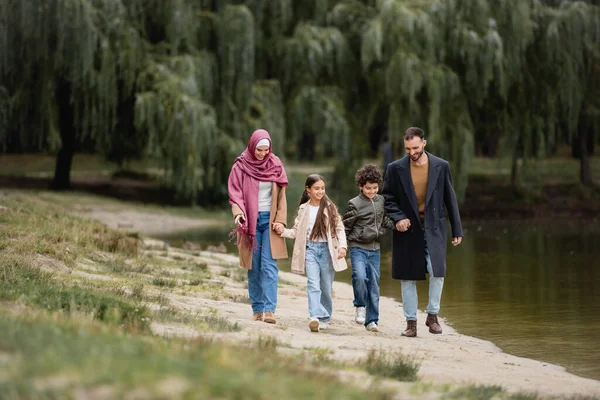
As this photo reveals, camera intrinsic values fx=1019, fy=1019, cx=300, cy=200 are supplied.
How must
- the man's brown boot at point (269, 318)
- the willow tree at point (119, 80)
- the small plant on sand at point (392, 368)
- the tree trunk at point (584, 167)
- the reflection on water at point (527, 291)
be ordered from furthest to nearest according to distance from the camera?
the tree trunk at point (584, 167)
the willow tree at point (119, 80)
the reflection on water at point (527, 291)
the man's brown boot at point (269, 318)
the small plant on sand at point (392, 368)

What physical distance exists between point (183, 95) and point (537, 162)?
11.2 meters

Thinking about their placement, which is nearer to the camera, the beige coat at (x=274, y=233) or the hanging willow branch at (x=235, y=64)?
the beige coat at (x=274, y=233)

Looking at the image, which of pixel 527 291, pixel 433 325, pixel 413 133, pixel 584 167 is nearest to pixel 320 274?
pixel 433 325

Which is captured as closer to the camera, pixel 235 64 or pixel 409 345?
pixel 409 345

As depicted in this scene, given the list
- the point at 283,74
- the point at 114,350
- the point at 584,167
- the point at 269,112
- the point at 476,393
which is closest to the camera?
the point at 114,350

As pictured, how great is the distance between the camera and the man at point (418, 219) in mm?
9656

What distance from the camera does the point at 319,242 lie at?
9727 millimetres

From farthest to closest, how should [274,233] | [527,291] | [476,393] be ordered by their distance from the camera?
1. [527,291]
2. [274,233]
3. [476,393]

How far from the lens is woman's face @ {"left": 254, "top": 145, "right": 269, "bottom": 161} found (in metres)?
9.93

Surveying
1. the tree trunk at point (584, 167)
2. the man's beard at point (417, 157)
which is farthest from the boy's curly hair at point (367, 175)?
the tree trunk at point (584, 167)

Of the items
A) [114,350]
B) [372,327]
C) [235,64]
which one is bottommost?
[372,327]

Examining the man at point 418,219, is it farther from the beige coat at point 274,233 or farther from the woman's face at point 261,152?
the woman's face at point 261,152

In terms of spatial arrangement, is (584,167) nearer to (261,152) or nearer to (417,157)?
(417,157)

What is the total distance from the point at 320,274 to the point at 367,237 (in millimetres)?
577
